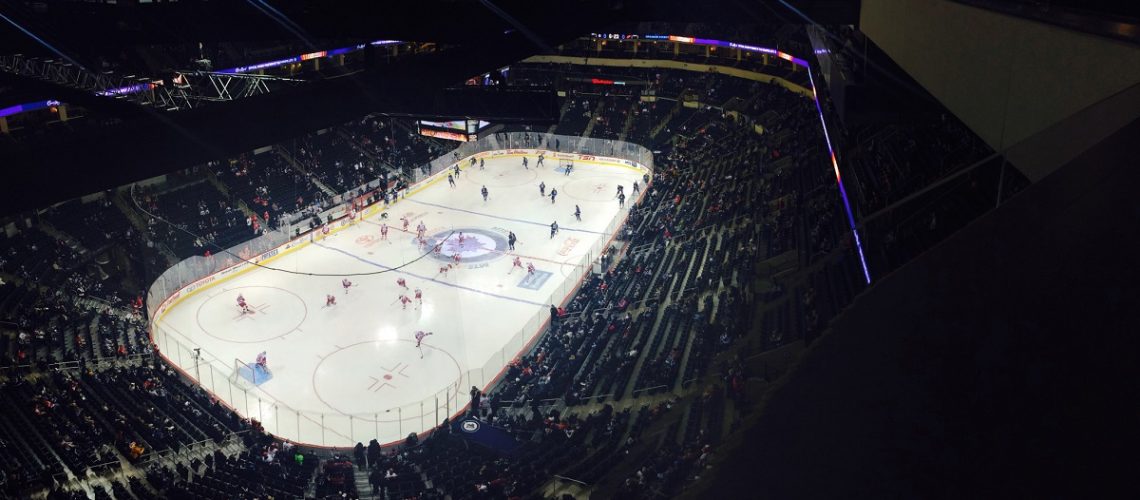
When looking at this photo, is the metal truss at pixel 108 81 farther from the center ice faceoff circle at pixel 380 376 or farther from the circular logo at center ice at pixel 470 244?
the circular logo at center ice at pixel 470 244

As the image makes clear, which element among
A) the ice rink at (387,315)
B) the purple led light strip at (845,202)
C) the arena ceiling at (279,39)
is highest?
the arena ceiling at (279,39)

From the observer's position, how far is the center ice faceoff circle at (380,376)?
17.5 metres

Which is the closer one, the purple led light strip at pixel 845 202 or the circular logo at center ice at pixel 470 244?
the purple led light strip at pixel 845 202

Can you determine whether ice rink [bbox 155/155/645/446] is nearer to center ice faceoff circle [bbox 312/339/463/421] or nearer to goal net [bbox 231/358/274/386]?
center ice faceoff circle [bbox 312/339/463/421]

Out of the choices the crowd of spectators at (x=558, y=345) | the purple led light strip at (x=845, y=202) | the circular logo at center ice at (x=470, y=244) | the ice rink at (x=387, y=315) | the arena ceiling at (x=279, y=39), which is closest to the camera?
the purple led light strip at (x=845, y=202)

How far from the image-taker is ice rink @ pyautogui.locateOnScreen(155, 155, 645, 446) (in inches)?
689

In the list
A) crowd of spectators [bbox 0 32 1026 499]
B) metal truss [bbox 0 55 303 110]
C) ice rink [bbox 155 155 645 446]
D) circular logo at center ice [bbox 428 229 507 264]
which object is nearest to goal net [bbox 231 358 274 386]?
ice rink [bbox 155 155 645 446]

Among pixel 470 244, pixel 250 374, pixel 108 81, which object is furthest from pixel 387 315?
pixel 108 81

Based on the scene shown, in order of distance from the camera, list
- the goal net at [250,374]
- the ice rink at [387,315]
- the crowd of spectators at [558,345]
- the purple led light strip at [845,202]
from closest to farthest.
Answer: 1. the purple led light strip at [845,202]
2. the crowd of spectators at [558,345]
3. the ice rink at [387,315]
4. the goal net at [250,374]

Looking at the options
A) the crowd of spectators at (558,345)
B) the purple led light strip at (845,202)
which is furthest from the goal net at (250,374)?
the purple led light strip at (845,202)

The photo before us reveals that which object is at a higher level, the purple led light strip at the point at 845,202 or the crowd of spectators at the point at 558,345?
the purple led light strip at the point at 845,202

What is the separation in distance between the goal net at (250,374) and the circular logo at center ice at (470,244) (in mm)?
8071

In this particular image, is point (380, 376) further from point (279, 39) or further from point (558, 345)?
point (279, 39)

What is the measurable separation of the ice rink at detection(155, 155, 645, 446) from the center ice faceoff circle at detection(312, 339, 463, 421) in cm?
4
